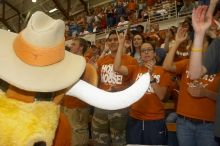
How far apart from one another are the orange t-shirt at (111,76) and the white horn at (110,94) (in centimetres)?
201

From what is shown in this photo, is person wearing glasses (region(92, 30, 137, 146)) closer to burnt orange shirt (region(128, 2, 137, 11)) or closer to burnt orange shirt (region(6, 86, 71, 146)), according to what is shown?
burnt orange shirt (region(6, 86, 71, 146))

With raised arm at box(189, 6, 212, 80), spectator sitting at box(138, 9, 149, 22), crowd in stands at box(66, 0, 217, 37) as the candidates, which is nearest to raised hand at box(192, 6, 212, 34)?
raised arm at box(189, 6, 212, 80)

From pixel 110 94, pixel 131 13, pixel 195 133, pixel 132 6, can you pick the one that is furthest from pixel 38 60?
pixel 132 6

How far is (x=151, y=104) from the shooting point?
10.3 ft

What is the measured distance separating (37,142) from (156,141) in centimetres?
206

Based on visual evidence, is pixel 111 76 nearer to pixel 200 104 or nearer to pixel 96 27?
pixel 200 104

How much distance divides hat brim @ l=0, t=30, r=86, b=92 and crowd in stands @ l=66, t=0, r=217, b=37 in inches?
276

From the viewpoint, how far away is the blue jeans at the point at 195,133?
8.45 ft

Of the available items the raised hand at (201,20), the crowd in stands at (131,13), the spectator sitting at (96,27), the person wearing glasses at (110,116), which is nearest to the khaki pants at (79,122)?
the person wearing glasses at (110,116)

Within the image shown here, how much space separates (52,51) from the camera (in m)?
1.23

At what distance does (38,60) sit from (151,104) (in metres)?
2.04

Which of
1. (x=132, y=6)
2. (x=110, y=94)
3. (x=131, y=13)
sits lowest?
(x=110, y=94)

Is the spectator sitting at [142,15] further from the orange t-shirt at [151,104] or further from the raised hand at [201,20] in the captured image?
the raised hand at [201,20]

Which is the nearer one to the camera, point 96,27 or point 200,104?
point 200,104
